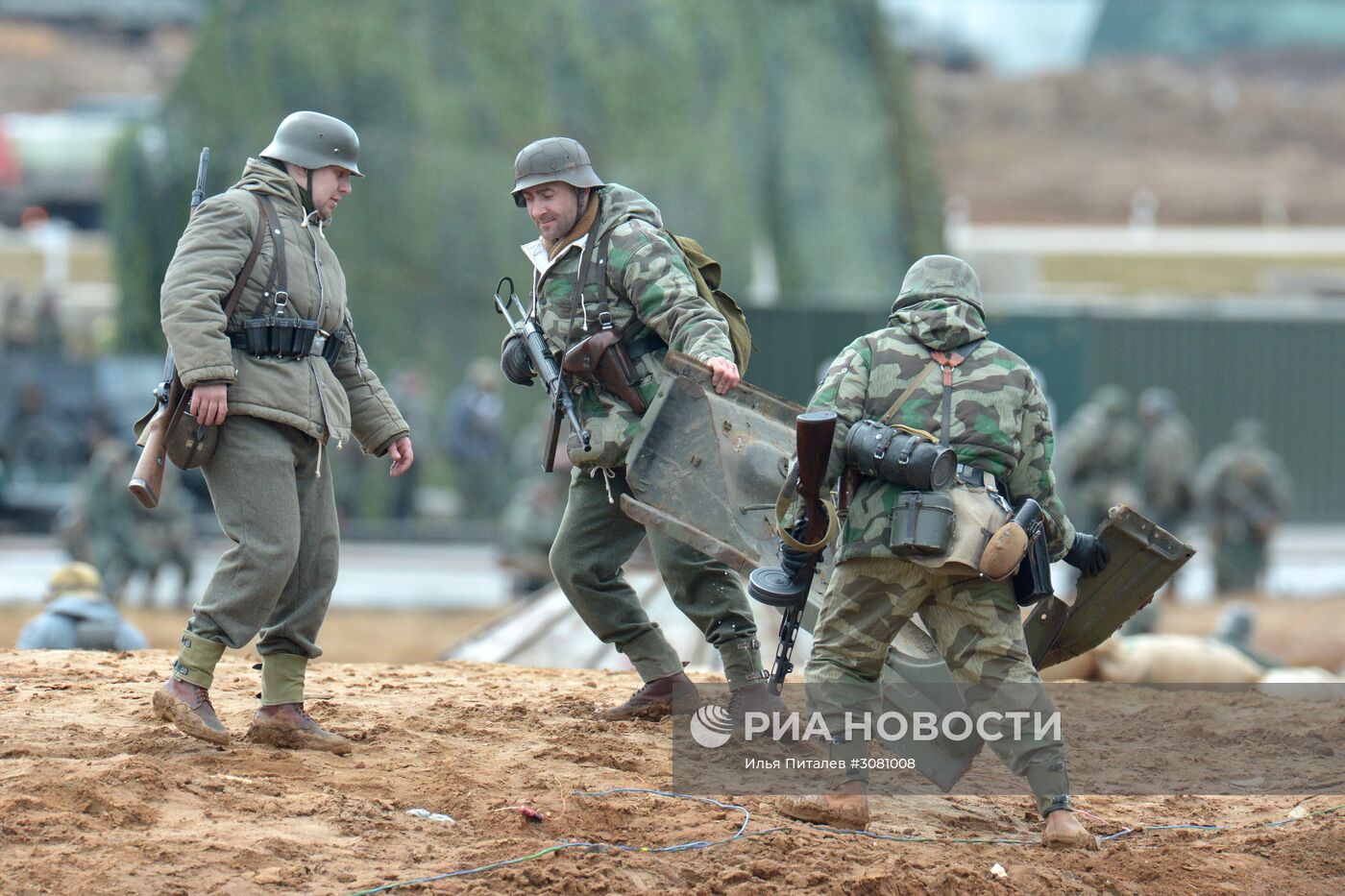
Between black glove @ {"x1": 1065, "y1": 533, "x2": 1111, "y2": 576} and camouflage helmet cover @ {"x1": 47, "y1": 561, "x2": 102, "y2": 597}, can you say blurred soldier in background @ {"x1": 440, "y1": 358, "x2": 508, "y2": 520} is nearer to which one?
camouflage helmet cover @ {"x1": 47, "y1": 561, "x2": 102, "y2": 597}

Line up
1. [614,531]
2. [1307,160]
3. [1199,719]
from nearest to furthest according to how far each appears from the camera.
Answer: [614,531]
[1199,719]
[1307,160]

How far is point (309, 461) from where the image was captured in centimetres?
572

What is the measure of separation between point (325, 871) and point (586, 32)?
21.5 m

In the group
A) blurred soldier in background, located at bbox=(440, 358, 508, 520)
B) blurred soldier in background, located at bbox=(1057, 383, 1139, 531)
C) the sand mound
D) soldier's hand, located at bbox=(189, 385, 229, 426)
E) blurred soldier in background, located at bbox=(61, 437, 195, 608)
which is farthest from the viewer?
blurred soldier in background, located at bbox=(440, 358, 508, 520)

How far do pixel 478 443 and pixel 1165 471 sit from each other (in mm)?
8190

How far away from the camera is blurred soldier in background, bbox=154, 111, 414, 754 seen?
5.43 metres

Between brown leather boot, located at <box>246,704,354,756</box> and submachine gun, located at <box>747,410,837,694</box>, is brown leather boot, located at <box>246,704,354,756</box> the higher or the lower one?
the lower one

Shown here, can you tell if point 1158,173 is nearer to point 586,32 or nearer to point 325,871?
point 586,32

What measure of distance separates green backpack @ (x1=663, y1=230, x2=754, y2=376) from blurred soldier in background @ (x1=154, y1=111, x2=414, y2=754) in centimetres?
120

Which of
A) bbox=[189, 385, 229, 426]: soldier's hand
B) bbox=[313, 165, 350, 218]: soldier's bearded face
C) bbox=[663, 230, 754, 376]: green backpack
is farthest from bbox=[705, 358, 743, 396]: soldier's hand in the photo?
bbox=[189, 385, 229, 426]: soldier's hand

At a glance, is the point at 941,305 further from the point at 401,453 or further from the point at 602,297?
the point at 401,453

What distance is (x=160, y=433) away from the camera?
552 cm

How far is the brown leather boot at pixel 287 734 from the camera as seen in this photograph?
5.77m

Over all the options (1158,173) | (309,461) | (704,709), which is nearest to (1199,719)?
(704,709)
